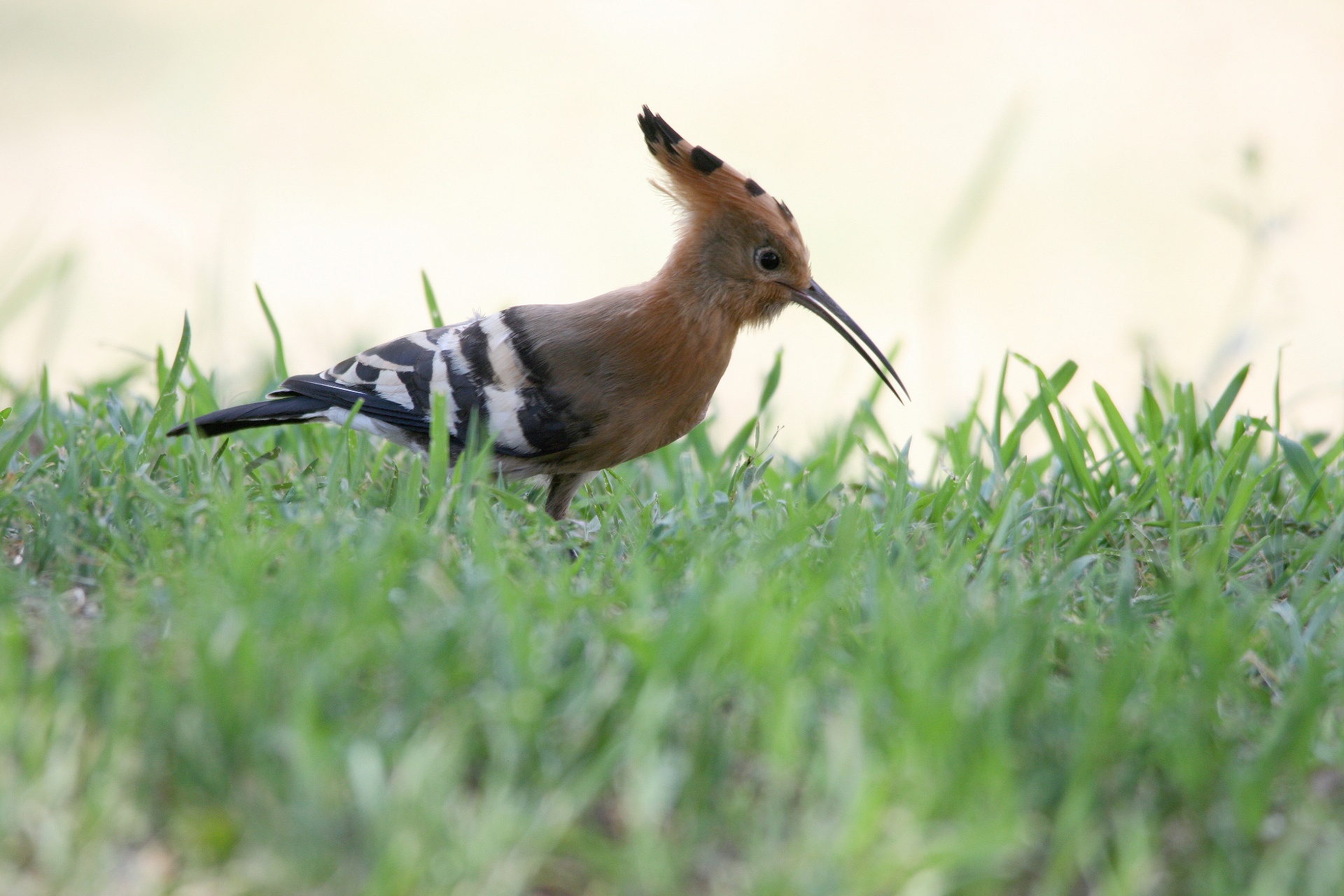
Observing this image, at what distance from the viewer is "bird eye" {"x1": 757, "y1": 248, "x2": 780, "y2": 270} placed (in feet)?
10.0

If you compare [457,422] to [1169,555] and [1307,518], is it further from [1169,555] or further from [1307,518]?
[1307,518]

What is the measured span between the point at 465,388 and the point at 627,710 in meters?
1.41

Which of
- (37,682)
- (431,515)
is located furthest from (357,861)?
(431,515)

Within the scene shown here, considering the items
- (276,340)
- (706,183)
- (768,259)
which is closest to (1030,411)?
(768,259)

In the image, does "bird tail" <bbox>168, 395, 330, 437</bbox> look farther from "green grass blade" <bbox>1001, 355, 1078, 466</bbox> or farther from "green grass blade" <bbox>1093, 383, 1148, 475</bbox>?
"green grass blade" <bbox>1093, 383, 1148, 475</bbox>

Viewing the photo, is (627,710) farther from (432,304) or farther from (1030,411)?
(432,304)

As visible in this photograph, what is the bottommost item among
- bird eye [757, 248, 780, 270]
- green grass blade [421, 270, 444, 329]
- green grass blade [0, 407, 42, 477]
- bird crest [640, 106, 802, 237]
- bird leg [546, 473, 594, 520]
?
bird leg [546, 473, 594, 520]

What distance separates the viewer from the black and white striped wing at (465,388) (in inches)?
110

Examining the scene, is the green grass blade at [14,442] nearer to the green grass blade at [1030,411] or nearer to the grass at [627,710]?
the grass at [627,710]

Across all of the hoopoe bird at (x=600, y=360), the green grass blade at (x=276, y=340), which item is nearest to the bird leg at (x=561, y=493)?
the hoopoe bird at (x=600, y=360)

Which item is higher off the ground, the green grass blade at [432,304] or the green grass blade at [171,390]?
the green grass blade at [432,304]

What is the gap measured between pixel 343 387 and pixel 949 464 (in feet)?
4.93

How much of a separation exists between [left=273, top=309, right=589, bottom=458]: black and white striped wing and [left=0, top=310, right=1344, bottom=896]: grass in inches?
16.5

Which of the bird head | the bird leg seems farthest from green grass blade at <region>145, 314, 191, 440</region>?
the bird head
